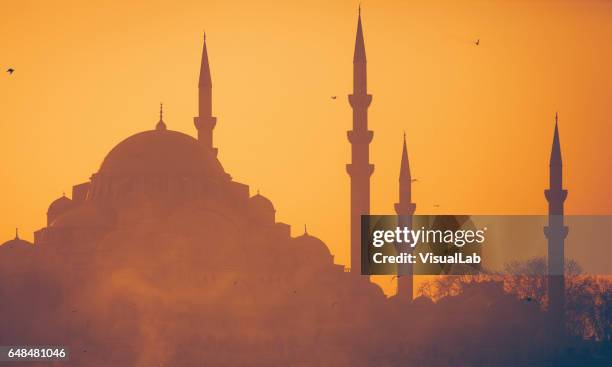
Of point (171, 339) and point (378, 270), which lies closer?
point (171, 339)

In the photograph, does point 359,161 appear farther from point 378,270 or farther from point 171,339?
point 171,339

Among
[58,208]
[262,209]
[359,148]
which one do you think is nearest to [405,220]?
[359,148]

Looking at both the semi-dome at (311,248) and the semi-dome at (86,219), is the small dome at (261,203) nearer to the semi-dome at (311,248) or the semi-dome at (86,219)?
the semi-dome at (311,248)

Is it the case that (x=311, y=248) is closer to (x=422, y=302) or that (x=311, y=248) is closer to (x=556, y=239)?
(x=422, y=302)

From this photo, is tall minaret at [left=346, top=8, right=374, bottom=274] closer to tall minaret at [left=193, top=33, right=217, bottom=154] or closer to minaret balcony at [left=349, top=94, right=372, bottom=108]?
minaret balcony at [left=349, top=94, right=372, bottom=108]

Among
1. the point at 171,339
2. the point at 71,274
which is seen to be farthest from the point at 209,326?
the point at 71,274

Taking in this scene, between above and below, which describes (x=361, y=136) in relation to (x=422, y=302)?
above
